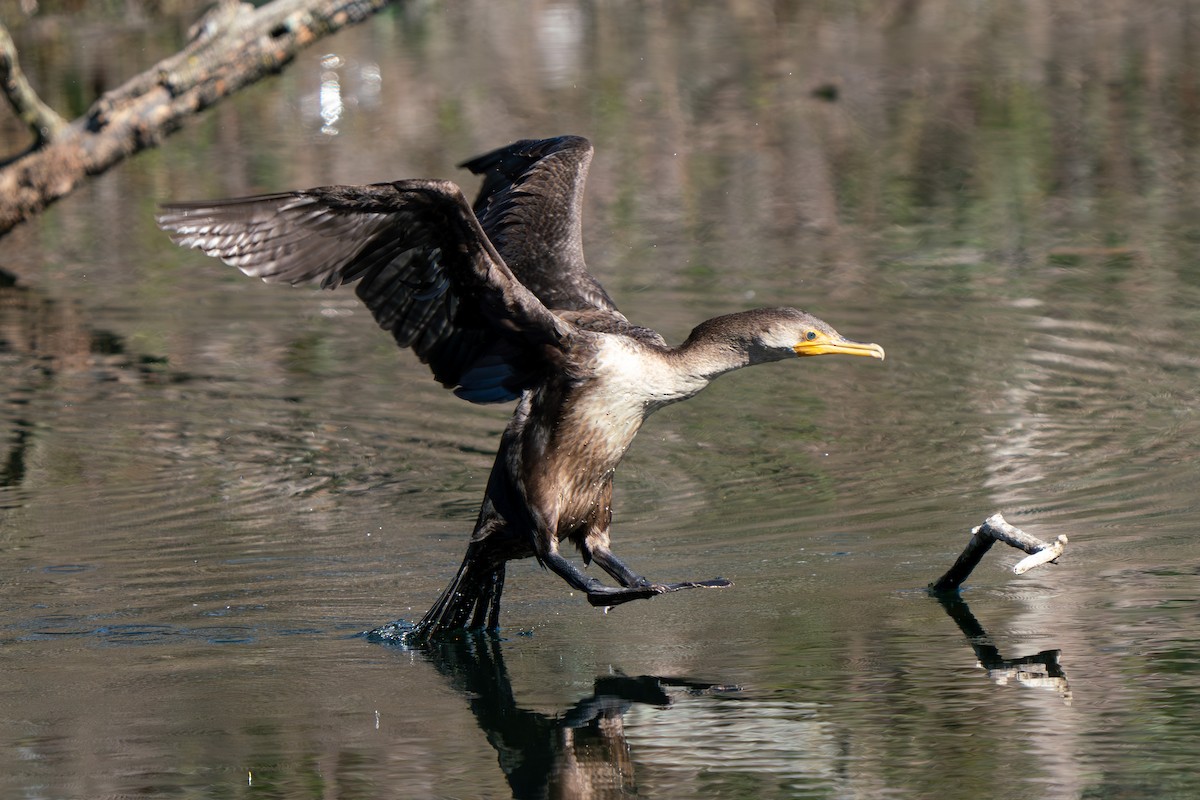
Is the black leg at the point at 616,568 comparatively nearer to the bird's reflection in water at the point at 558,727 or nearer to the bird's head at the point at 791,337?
the bird's reflection in water at the point at 558,727

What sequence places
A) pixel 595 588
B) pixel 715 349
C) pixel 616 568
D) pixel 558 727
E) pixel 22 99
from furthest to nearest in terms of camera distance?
pixel 22 99 < pixel 616 568 < pixel 715 349 < pixel 595 588 < pixel 558 727

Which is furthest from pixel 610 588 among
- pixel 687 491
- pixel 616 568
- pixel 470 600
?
pixel 687 491

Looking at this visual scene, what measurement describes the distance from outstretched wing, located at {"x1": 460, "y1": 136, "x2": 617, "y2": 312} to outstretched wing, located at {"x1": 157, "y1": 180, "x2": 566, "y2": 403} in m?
0.58

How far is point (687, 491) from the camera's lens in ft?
24.7

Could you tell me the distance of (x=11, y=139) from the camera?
15961 mm

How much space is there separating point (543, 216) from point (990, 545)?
2.18 m

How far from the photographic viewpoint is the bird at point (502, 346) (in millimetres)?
5793

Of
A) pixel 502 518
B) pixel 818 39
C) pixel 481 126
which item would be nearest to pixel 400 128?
pixel 481 126

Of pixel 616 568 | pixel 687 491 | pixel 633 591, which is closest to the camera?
pixel 633 591

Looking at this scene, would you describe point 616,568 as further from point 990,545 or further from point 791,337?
point 990,545

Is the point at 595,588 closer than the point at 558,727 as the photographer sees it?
No

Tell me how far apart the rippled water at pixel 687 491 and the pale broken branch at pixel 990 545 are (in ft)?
0.42

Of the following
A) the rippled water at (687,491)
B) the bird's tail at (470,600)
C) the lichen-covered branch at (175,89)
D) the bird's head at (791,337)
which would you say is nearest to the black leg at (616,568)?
the rippled water at (687,491)

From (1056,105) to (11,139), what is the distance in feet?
28.4
